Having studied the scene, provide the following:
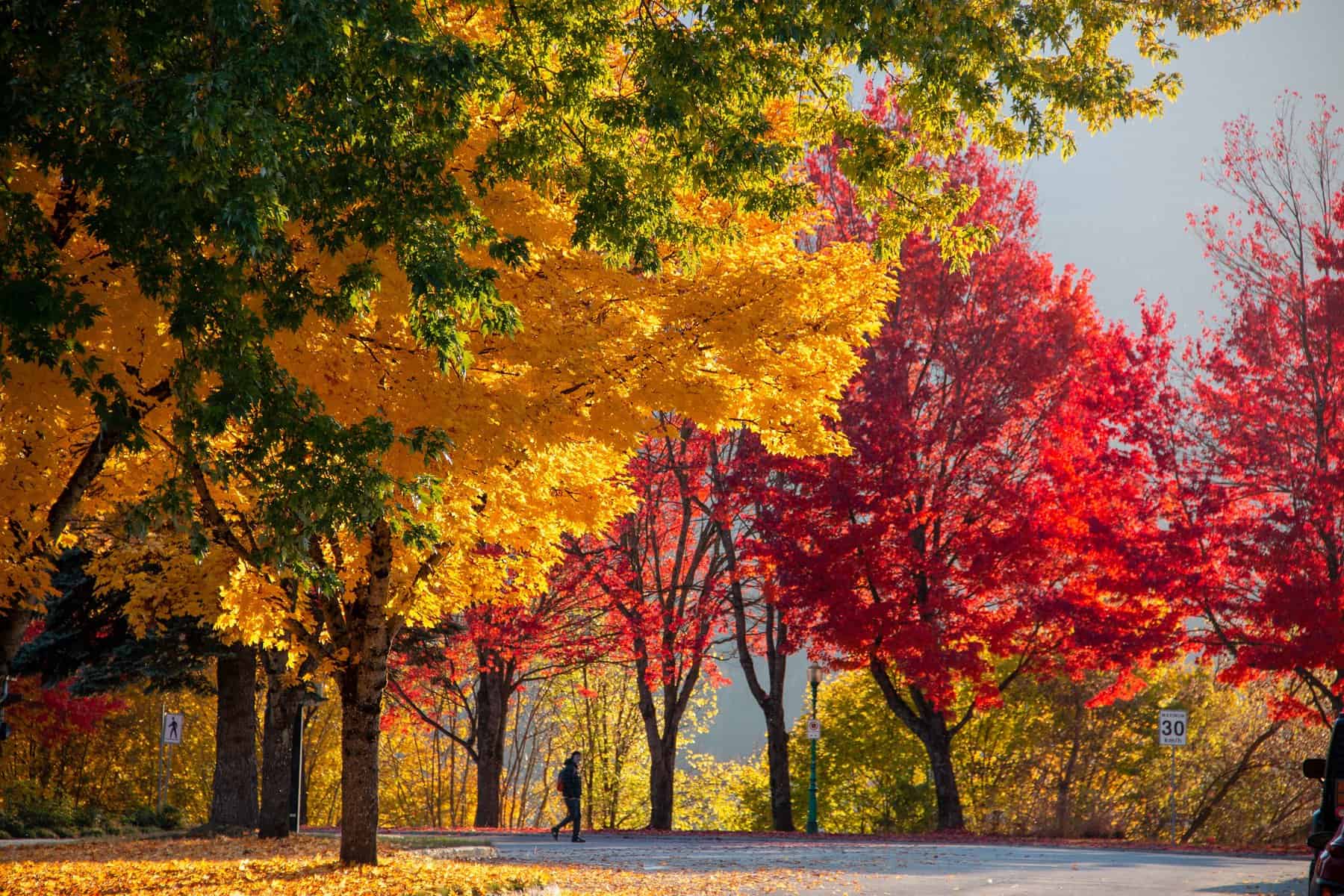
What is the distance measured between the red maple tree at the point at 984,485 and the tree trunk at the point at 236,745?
1023cm

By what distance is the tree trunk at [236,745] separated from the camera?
77.9 ft

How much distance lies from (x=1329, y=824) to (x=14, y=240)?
9.93m

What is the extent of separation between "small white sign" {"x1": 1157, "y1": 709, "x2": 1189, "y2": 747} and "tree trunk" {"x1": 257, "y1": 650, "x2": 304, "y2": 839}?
15.7 metres

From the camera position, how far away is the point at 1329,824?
984 centimetres

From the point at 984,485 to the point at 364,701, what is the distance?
14647mm

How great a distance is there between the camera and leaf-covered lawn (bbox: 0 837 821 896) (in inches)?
470

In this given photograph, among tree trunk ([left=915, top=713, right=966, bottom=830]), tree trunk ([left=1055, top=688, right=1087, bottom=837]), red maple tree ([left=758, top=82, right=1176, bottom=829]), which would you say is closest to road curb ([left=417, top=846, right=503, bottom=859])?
red maple tree ([left=758, top=82, right=1176, bottom=829])

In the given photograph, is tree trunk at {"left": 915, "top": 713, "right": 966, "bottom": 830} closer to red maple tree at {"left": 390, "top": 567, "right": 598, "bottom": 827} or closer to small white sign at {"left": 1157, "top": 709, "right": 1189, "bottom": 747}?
small white sign at {"left": 1157, "top": 709, "right": 1189, "bottom": 747}

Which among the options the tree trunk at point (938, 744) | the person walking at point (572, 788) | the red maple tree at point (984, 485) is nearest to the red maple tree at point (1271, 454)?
the red maple tree at point (984, 485)

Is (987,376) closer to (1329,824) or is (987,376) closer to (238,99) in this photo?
(1329,824)

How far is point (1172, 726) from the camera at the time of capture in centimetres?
2470

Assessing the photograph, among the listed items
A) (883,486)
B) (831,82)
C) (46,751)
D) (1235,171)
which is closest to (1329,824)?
(831,82)

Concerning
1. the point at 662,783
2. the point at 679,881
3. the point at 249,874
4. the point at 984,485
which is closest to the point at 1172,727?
the point at 984,485

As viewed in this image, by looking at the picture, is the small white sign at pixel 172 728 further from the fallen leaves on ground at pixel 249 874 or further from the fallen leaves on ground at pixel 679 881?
the fallen leaves on ground at pixel 679 881
